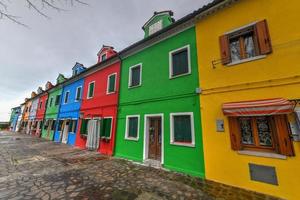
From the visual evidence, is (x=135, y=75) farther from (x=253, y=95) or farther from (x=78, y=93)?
(x=78, y=93)

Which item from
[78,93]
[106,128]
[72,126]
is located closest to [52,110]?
[72,126]

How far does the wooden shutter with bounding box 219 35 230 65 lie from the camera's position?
18.7 feet

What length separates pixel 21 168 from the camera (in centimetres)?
709

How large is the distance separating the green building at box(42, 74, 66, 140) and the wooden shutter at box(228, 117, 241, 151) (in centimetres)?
1988

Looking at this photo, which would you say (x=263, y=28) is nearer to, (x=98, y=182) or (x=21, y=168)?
(x=98, y=182)

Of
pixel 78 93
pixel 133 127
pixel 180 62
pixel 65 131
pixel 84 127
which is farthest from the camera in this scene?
pixel 65 131

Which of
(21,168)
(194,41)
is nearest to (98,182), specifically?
(21,168)

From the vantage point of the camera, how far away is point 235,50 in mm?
5781

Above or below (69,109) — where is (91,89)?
above

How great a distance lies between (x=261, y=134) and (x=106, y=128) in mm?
9090

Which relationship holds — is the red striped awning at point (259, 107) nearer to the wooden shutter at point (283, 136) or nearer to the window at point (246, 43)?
the wooden shutter at point (283, 136)

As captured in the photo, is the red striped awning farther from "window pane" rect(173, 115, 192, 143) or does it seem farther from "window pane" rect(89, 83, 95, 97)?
"window pane" rect(89, 83, 95, 97)

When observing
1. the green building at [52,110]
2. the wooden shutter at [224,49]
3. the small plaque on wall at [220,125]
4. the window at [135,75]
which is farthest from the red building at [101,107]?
the green building at [52,110]

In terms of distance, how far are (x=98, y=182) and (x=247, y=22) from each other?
8336 millimetres
